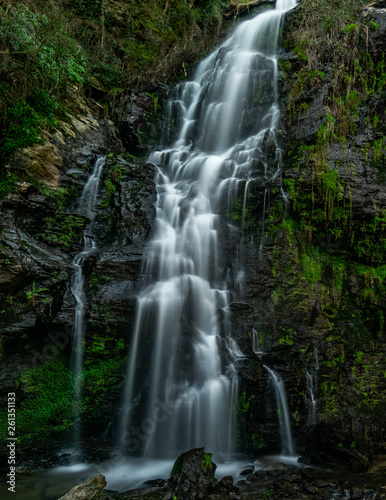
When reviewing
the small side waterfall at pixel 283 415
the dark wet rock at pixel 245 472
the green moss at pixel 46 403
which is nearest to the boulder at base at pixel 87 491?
the green moss at pixel 46 403

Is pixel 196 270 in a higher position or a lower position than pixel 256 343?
higher

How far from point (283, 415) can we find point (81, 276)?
4523mm

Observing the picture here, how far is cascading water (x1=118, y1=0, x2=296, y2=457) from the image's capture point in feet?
19.0

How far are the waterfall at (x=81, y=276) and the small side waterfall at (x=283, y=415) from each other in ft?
11.1

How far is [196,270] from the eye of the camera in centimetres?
722

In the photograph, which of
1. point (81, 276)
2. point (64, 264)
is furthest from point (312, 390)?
point (64, 264)

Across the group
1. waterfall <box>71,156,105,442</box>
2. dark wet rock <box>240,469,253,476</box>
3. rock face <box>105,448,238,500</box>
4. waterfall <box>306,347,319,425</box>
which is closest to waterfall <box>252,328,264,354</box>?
waterfall <box>306,347,319,425</box>

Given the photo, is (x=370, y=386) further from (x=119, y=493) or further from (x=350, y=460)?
(x=119, y=493)

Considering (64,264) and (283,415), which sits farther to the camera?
(64,264)

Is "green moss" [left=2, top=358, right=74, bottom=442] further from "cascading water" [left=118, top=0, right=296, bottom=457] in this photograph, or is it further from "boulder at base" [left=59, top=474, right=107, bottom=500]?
"boulder at base" [left=59, top=474, right=107, bottom=500]

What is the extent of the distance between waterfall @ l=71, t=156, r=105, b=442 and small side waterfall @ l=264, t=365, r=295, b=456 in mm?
3389

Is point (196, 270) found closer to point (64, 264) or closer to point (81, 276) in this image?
point (81, 276)

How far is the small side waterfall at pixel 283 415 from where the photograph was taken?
5.78m

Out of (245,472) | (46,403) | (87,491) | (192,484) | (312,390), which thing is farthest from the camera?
(312,390)
